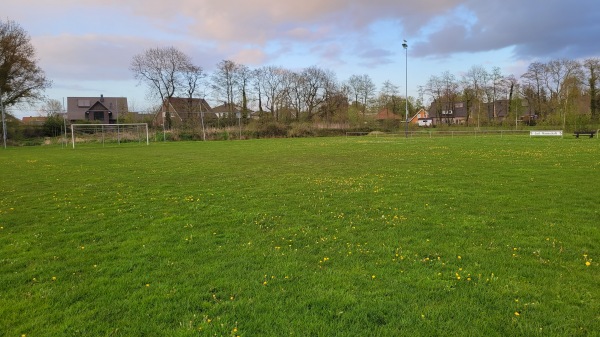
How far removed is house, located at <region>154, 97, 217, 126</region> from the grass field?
165ft

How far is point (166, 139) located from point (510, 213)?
49.4 metres

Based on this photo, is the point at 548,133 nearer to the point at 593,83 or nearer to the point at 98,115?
the point at 593,83

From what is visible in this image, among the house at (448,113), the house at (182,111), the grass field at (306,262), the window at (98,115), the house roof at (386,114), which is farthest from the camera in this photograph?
the house roof at (386,114)

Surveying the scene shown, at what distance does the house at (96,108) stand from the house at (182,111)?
16.4 meters

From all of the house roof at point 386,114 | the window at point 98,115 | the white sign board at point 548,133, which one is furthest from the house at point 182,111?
the white sign board at point 548,133

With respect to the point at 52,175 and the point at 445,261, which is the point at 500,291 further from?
the point at 52,175

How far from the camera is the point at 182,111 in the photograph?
65250mm

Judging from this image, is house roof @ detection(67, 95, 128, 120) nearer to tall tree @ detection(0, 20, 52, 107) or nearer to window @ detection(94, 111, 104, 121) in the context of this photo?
window @ detection(94, 111, 104, 121)

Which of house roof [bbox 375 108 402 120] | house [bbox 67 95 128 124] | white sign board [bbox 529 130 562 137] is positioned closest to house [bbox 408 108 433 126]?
house roof [bbox 375 108 402 120]

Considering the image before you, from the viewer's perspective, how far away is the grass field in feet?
11.8

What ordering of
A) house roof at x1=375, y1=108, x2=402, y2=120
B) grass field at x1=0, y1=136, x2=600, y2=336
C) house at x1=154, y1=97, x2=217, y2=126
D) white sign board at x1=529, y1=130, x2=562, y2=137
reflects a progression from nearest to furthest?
grass field at x1=0, y1=136, x2=600, y2=336
white sign board at x1=529, y1=130, x2=562, y2=137
house at x1=154, y1=97, x2=217, y2=126
house roof at x1=375, y1=108, x2=402, y2=120

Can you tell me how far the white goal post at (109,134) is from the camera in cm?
4474

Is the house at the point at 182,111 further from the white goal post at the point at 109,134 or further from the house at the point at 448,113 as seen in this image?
the house at the point at 448,113

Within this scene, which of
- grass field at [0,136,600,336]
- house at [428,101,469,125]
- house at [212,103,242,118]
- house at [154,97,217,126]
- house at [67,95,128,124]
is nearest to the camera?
grass field at [0,136,600,336]
